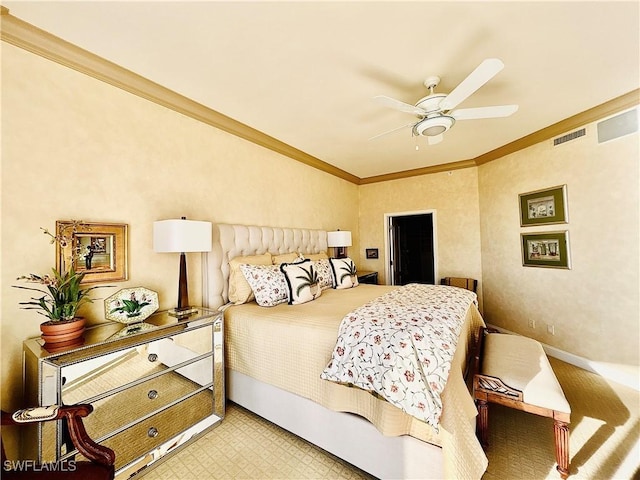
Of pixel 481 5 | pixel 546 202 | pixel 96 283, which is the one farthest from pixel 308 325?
pixel 546 202

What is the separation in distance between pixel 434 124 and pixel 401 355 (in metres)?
1.92

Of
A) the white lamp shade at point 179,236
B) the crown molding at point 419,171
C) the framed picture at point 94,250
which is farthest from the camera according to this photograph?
the crown molding at point 419,171

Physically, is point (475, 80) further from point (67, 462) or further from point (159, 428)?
point (159, 428)

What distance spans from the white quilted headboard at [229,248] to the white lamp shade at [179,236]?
1.57 feet

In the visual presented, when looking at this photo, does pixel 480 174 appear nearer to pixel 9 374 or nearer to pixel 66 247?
pixel 66 247

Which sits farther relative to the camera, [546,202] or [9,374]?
[546,202]

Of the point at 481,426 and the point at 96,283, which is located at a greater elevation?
the point at 96,283

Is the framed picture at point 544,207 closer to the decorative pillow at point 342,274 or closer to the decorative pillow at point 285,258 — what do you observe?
the decorative pillow at point 342,274

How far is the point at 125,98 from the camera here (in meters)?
2.15

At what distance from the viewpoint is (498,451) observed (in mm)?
1802

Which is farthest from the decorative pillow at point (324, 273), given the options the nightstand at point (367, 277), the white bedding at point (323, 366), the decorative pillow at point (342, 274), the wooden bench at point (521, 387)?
the wooden bench at point (521, 387)

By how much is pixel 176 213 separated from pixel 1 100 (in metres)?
1.21

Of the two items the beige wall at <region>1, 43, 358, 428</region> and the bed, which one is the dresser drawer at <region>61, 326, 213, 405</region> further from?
the beige wall at <region>1, 43, 358, 428</region>

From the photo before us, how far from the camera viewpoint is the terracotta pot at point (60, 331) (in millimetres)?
1454
